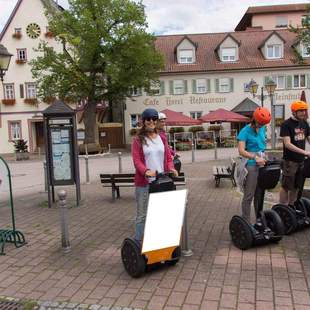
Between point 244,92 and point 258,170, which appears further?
point 244,92

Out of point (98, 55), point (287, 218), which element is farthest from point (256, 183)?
point (98, 55)

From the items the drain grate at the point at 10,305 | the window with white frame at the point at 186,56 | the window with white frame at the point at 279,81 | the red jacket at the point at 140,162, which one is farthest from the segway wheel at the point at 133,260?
the window with white frame at the point at 186,56

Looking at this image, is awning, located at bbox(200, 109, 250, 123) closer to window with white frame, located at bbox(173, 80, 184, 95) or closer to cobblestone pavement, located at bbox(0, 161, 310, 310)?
window with white frame, located at bbox(173, 80, 184, 95)

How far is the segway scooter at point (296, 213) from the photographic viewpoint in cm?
594

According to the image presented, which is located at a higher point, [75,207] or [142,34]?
[142,34]

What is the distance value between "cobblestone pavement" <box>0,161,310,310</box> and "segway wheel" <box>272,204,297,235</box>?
0.12 meters

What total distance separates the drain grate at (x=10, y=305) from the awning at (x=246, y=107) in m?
34.8

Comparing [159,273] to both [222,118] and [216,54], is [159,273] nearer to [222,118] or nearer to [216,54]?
[222,118]

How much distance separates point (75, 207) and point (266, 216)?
4585 mm

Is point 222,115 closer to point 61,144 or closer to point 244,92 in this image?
point 244,92

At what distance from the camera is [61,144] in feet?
31.0

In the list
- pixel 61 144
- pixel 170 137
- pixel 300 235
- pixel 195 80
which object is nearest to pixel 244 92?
pixel 195 80

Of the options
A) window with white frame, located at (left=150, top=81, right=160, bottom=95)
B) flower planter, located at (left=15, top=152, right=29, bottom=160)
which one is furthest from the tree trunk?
window with white frame, located at (left=150, top=81, right=160, bottom=95)

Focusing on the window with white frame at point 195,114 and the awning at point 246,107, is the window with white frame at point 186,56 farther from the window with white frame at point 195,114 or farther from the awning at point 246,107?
the awning at point 246,107
